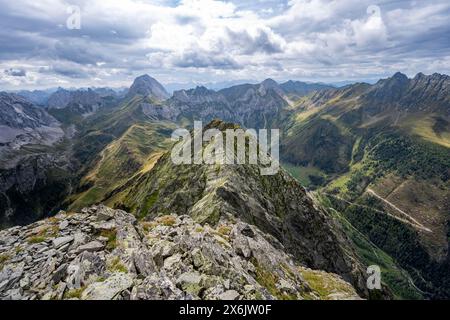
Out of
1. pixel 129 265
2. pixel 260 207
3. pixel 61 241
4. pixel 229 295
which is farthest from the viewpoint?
pixel 260 207

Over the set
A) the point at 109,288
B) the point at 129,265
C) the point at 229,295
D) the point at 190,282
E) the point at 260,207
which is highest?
the point at 129,265

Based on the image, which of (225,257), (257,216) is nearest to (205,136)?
(257,216)

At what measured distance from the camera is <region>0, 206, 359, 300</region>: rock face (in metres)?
33.4

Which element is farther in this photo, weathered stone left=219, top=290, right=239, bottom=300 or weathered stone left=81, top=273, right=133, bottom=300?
weathered stone left=219, top=290, right=239, bottom=300

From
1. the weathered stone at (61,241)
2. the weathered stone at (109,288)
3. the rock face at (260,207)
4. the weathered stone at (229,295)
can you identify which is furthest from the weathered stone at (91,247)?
the rock face at (260,207)

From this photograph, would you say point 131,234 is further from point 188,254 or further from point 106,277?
point 106,277

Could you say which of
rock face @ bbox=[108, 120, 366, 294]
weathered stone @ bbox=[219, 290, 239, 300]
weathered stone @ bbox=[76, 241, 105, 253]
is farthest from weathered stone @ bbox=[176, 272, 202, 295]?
rock face @ bbox=[108, 120, 366, 294]

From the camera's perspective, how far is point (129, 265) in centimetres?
3709

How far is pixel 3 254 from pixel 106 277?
17425mm

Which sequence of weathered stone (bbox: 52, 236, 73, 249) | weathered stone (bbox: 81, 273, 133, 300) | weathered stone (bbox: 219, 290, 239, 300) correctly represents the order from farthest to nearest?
weathered stone (bbox: 52, 236, 73, 249) → weathered stone (bbox: 219, 290, 239, 300) → weathered stone (bbox: 81, 273, 133, 300)

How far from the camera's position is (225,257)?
45.4m

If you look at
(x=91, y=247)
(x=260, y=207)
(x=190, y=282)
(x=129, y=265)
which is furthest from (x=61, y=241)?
(x=260, y=207)

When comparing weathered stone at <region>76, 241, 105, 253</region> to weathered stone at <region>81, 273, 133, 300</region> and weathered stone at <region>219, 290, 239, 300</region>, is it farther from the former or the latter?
weathered stone at <region>219, 290, 239, 300</region>

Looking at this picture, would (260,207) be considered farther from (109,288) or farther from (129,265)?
(109,288)
